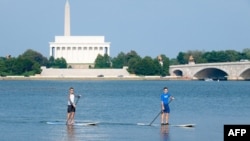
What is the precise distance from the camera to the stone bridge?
16212 cm

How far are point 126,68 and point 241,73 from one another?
26668 mm

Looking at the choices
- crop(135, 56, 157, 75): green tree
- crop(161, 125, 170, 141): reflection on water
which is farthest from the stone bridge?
crop(161, 125, 170, 141): reflection on water

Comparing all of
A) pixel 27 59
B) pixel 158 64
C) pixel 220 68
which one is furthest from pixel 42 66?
pixel 220 68

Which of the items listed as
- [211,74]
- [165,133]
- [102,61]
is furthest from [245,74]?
[165,133]

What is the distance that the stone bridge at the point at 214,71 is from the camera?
16212 cm

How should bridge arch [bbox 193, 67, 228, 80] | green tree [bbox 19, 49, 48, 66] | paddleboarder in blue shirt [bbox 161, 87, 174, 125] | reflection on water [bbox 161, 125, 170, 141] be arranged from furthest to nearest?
green tree [bbox 19, 49, 48, 66]
bridge arch [bbox 193, 67, 228, 80]
paddleboarder in blue shirt [bbox 161, 87, 174, 125]
reflection on water [bbox 161, 125, 170, 141]

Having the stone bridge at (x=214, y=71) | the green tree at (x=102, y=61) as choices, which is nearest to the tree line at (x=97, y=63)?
the green tree at (x=102, y=61)

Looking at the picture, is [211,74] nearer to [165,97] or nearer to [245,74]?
[245,74]

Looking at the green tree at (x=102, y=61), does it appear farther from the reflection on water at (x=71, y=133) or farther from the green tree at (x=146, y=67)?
the reflection on water at (x=71, y=133)

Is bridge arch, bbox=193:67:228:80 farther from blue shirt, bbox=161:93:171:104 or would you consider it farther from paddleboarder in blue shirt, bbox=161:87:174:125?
blue shirt, bbox=161:93:171:104

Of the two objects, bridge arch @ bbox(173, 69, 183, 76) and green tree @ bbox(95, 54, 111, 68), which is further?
green tree @ bbox(95, 54, 111, 68)

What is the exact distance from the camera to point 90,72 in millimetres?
180625

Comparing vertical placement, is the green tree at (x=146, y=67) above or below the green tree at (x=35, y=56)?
below

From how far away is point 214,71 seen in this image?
182000 millimetres
